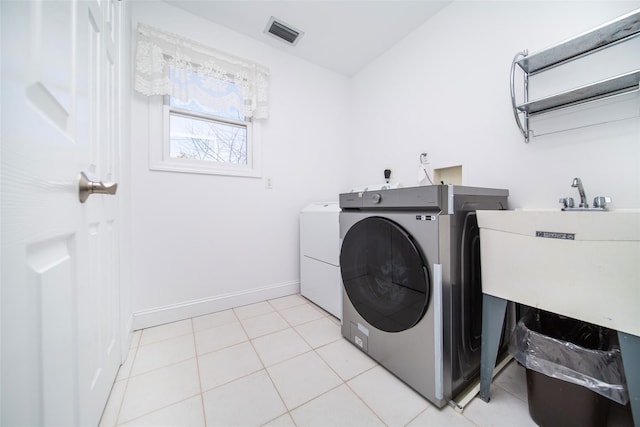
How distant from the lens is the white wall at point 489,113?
3.66 ft

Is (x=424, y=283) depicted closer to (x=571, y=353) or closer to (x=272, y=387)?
(x=571, y=353)

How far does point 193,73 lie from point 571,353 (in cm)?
274

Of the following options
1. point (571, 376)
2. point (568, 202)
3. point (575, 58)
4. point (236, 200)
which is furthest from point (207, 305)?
point (575, 58)

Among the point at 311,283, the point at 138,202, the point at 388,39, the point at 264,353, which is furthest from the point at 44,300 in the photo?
the point at 388,39

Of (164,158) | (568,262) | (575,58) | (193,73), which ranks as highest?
(193,73)

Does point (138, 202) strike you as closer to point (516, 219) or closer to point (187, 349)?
point (187, 349)

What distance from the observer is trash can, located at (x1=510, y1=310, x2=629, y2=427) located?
81cm

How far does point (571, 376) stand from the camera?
2.76 feet

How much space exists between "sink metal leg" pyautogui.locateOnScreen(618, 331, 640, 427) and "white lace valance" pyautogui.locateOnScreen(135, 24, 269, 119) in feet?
7.86

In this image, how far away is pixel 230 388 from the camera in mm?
1120

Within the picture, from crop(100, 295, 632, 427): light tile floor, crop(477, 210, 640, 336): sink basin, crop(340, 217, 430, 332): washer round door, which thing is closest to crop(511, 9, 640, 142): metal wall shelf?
crop(477, 210, 640, 336): sink basin

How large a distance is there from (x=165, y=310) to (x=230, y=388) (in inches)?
38.0

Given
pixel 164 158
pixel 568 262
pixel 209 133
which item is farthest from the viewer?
pixel 209 133

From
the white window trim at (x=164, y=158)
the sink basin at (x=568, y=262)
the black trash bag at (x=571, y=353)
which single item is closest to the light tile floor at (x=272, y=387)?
the black trash bag at (x=571, y=353)
